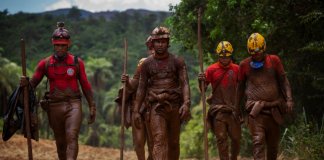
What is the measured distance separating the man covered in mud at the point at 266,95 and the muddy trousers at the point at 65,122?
284 centimetres

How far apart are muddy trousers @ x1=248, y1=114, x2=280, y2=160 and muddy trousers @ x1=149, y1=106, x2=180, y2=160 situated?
48.5 inches

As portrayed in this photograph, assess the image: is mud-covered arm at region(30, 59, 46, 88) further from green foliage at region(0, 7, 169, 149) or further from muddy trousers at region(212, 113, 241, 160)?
green foliage at region(0, 7, 169, 149)

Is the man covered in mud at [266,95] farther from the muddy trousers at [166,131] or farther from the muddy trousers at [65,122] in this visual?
the muddy trousers at [65,122]

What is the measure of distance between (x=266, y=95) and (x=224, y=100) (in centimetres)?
138

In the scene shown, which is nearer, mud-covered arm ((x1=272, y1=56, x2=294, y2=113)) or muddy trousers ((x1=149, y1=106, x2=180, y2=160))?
muddy trousers ((x1=149, y1=106, x2=180, y2=160))

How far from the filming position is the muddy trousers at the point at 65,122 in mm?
9705

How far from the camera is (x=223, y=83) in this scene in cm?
1086

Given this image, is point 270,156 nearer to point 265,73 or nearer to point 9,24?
point 265,73

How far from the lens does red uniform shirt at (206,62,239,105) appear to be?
10.9 meters

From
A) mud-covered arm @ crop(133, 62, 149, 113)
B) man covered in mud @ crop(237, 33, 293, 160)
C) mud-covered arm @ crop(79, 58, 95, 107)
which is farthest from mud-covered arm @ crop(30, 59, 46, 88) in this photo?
man covered in mud @ crop(237, 33, 293, 160)

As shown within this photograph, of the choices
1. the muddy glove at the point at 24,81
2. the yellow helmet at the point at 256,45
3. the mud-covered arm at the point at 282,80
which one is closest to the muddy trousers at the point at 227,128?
the mud-covered arm at the point at 282,80

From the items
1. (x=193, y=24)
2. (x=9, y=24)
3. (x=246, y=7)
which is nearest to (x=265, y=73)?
(x=246, y=7)

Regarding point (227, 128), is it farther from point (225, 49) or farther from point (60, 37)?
point (60, 37)

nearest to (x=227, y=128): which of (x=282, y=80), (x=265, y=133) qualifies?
(x=265, y=133)
